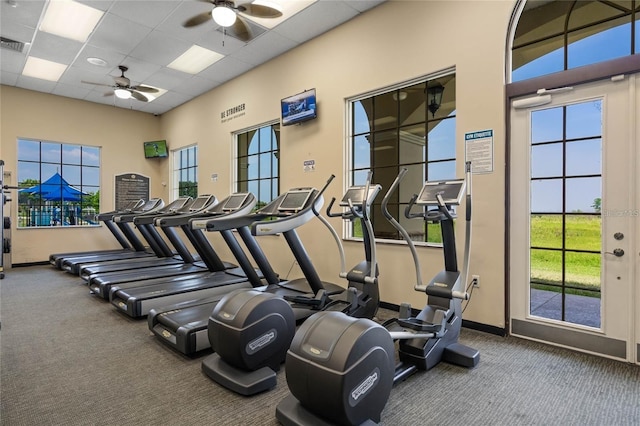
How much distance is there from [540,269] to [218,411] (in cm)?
311

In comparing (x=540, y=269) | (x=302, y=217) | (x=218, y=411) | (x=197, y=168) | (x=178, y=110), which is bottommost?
(x=218, y=411)

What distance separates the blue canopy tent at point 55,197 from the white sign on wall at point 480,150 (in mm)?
8901

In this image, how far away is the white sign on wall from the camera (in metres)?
3.56

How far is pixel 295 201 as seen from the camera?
4012 mm

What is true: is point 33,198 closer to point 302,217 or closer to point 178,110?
point 178,110

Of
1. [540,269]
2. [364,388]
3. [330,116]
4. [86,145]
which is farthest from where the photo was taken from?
[86,145]

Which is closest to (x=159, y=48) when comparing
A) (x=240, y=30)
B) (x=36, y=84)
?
(x=240, y=30)

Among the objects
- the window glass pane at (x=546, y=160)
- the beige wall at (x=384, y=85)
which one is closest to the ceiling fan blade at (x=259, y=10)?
the beige wall at (x=384, y=85)

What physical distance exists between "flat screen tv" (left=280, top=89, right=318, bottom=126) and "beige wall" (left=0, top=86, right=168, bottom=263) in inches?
201

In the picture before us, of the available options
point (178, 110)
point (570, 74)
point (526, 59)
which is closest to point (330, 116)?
point (526, 59)

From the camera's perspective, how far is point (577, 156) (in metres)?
3.21

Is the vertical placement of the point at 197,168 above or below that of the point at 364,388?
above

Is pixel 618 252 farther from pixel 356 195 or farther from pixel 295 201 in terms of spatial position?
pixel 295 201

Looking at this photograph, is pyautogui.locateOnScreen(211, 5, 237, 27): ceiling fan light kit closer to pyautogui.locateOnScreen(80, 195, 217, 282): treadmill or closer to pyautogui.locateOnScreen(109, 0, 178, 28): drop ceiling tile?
pyautogui.locateOnScreen(109, 0, 178, 28): drop ceiling tile
